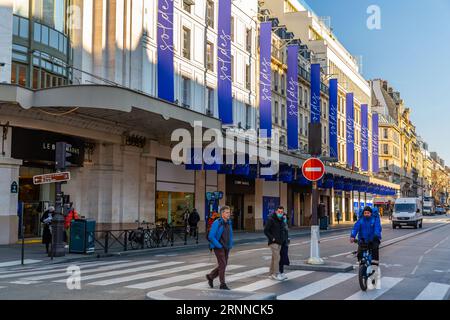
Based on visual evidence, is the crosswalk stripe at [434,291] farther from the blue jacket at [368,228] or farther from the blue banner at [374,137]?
the blue banner at [374,137]

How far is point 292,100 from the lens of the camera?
46875 mm

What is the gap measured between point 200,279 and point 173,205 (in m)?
20.4

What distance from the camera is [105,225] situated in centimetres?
2792

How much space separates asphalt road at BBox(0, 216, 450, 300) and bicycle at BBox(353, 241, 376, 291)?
24 cm

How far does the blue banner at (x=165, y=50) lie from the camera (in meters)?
29.2

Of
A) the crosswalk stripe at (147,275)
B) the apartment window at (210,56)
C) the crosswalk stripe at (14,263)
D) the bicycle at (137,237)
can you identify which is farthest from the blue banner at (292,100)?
the crosswalk stripe at (14,263)

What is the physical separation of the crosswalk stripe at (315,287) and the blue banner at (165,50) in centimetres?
1739

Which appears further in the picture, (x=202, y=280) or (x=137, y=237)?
(x=137, y=237)

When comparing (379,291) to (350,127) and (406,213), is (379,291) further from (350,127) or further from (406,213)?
(350,127)

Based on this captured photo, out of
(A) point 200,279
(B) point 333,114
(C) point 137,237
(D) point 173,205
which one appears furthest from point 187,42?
(B) point 333,114

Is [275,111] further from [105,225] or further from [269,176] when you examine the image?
[105,225]

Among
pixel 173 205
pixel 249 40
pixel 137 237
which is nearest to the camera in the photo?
pixel 137 237
